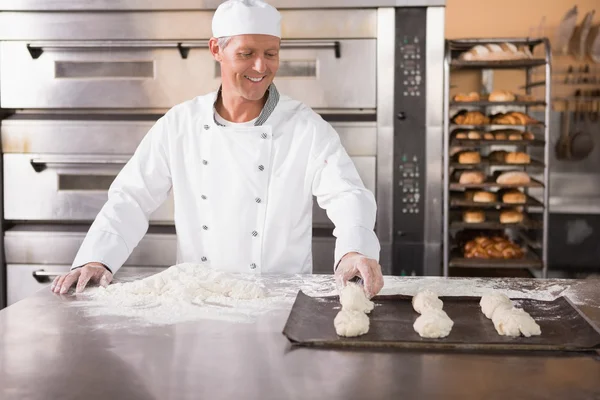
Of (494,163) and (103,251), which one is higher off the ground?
(494,163)

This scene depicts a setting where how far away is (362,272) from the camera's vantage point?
1864mm

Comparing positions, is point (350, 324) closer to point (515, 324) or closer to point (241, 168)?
point (515, 324)

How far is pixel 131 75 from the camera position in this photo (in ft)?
11.5

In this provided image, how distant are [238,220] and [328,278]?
1.68 feet

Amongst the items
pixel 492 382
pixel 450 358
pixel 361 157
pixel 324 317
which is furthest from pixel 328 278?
pixel 361 157

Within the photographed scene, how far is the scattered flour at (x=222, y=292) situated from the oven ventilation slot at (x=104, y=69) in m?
1.60

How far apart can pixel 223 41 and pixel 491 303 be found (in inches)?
51.5

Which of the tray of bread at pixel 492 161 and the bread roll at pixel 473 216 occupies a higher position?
the tray of bread at pixel 492 161

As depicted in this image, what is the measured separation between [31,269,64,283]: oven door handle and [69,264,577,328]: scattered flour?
1514mm

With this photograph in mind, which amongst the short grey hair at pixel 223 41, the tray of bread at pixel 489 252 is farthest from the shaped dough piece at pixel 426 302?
the tray of bread at pixel 489 252

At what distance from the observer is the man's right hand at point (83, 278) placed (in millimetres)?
1966

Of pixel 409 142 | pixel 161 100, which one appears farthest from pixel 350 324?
pixel 161 100

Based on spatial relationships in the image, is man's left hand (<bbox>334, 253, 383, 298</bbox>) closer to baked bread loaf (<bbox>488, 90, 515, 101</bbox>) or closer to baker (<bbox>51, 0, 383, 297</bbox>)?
baker (<bbox>51, 0, 383, 297</bbox>)

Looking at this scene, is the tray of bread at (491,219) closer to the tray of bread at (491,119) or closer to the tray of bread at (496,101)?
the tray of bread at (491,119)
